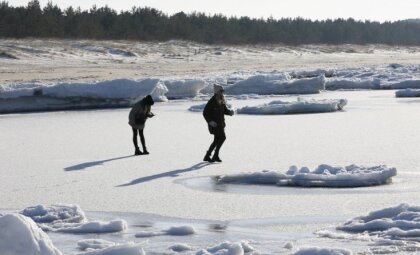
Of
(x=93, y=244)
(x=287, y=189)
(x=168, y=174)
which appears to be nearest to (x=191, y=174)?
(x=168, y=174)

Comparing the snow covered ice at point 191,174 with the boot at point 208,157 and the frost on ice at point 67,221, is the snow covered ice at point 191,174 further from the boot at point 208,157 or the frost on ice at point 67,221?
the boot at point 208,157

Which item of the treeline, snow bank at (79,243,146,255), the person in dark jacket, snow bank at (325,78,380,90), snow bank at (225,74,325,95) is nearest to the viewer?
snow bank at (79,243,146,255)

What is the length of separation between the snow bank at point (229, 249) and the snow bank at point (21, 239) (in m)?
1.40

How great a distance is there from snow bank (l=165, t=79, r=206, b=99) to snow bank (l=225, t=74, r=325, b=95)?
147cm

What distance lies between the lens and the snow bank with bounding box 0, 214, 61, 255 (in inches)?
205

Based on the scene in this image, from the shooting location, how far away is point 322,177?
9.91 meters

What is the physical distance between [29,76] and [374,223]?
29277 mm

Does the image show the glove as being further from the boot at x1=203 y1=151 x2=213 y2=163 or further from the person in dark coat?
the person in dark coat

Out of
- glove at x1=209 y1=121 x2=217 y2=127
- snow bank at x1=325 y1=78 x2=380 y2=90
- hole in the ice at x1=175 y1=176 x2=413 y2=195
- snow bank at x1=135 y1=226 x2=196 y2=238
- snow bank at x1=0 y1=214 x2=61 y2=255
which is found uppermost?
snow bank at x1=0 y1=214 x2=61 y2=255

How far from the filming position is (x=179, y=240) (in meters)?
6.97

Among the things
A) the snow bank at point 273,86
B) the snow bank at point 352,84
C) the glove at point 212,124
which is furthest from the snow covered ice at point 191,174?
the snow bank at point 352,84

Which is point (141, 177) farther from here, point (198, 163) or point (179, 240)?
point (179, 240)

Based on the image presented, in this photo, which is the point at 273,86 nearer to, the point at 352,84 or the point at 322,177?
the point at 352,84

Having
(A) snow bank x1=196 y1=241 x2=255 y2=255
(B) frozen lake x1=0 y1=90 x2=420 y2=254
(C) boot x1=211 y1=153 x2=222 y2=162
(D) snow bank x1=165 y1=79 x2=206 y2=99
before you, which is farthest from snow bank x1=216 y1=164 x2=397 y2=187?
(D) snow bank x1=165 y1=79 x2=206 y2=99
